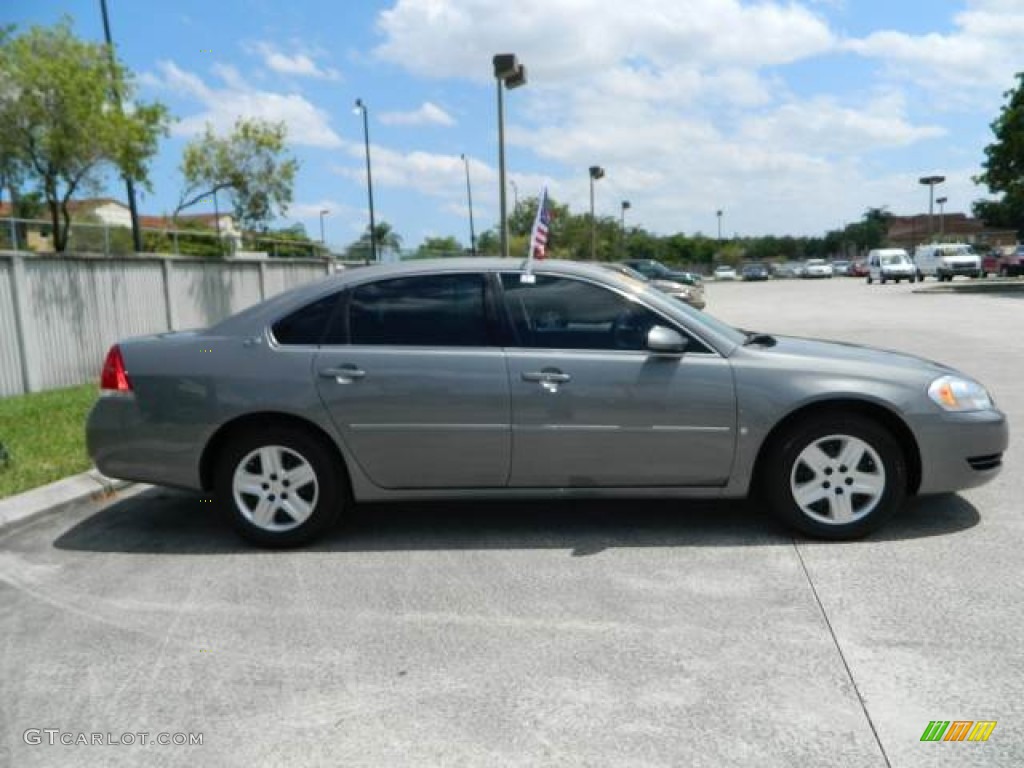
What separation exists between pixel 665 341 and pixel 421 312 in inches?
52.7

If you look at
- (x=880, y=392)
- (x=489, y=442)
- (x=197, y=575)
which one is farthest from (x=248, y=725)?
(x=880, y=392)

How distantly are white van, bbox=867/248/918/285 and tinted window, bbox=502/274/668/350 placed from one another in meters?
43.6

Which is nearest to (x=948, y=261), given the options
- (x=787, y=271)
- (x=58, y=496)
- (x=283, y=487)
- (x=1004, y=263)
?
(x=1004, y=263)

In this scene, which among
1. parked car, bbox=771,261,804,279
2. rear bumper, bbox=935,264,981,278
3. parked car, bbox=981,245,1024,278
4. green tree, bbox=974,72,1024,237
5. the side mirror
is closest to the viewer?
the side mirror

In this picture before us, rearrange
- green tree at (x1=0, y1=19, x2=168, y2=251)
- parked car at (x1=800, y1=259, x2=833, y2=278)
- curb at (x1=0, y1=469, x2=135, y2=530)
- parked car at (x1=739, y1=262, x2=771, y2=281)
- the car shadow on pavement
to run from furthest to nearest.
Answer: parked car at (x1=800, y1=259, x2=833, y2=278) → parked car at (x1=739, y1=262, x2=771, y2=281) → green tree at (x1=0, y1=19, x2=168, y2=251) → curb at (x1=0, y1=469, x2=135, y2=530) → the car shadow on pavement

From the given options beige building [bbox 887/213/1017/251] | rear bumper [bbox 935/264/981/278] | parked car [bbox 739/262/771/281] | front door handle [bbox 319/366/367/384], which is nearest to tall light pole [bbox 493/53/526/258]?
front door handle [bbox 319/366/367/384]

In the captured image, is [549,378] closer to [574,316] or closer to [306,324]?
[574,316]

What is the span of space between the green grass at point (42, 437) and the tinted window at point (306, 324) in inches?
92.4

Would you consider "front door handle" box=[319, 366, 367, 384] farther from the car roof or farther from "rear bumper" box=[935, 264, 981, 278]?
"rear bumper" box=[935, 264, 981, 278]

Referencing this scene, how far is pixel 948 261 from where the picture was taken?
41.1 metres

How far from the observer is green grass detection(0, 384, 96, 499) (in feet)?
19.4

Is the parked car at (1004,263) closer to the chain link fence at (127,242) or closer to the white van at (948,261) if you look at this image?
the white van at (948,261)

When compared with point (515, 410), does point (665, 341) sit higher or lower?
higher

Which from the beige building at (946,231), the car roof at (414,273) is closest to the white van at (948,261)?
the car roof at (414,273)
